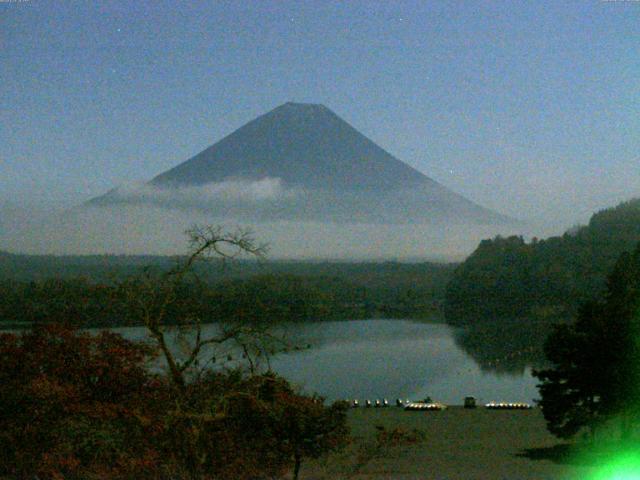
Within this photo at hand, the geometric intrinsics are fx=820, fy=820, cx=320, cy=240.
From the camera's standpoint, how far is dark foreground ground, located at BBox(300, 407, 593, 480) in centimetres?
811

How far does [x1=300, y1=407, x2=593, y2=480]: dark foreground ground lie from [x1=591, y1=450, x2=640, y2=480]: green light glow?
244 mm

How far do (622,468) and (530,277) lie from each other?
57759 millimetres

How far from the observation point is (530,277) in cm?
6519

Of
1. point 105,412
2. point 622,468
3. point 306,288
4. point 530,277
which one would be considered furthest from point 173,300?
point 530,277

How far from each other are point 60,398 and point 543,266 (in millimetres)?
63275

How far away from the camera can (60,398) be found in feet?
16.0

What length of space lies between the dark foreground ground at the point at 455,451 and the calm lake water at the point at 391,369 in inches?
115

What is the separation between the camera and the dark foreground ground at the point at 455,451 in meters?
8.11

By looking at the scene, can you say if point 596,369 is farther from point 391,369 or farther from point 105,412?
point 391,369

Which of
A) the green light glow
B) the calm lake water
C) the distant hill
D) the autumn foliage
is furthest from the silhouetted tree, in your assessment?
the distant hill

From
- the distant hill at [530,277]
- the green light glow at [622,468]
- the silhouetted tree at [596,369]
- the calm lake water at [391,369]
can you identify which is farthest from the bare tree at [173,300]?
the distant hill at [530,277]

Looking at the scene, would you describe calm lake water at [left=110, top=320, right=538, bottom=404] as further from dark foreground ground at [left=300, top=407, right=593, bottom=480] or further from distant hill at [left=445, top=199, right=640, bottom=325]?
distant hill at [left=445, top=199, right=640, bottom=325]

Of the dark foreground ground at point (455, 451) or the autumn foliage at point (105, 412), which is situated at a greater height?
the autumn foliage at point (105, 412)

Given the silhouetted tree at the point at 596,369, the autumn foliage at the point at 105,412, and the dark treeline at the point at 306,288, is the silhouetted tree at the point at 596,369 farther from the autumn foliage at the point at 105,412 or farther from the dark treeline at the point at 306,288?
the dark treeline at the point at 306,288
